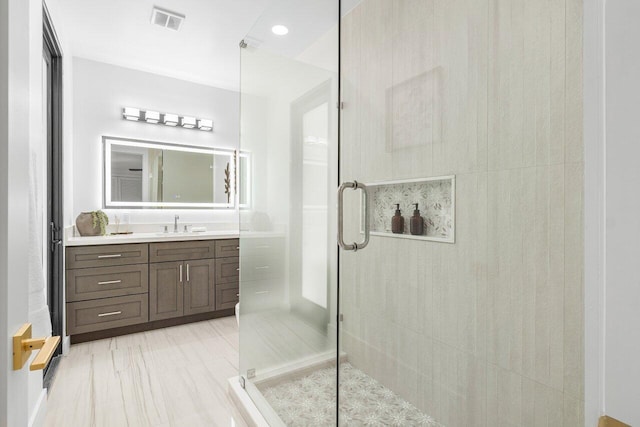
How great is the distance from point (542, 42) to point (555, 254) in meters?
0.77

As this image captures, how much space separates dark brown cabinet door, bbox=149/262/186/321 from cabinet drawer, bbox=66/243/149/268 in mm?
152

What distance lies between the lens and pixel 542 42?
3.96 ft

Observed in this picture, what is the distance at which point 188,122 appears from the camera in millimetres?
3746

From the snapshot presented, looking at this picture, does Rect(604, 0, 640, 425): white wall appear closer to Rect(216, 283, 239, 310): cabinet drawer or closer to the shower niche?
the shower niche

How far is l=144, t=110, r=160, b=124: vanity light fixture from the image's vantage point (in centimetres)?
352

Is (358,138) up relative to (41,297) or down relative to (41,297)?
up

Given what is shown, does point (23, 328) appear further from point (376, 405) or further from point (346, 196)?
point (376, 405)

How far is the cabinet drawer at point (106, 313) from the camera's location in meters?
2.68

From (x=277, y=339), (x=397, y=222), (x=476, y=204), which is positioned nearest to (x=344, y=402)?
(x=277, y=339)

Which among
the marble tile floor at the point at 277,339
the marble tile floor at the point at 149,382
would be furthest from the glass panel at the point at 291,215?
the marble tile floor at the point at 149,382

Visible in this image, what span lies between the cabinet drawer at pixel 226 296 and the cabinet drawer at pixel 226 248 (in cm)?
31

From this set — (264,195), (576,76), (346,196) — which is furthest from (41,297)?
(576,76)

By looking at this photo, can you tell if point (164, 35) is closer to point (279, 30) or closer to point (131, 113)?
point (131, 113)

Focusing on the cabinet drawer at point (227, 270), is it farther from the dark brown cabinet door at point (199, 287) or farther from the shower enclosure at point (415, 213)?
the shower enclosure at point (415, 213)
